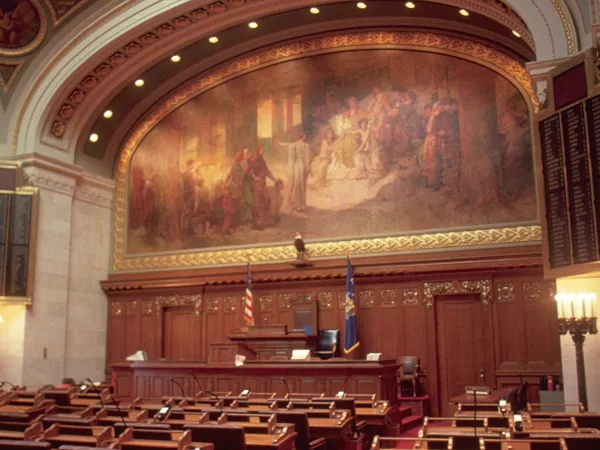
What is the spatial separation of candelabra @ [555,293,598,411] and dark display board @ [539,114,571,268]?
58 centimetres

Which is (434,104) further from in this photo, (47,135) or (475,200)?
(47,135)

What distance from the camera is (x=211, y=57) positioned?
1859 centimetres

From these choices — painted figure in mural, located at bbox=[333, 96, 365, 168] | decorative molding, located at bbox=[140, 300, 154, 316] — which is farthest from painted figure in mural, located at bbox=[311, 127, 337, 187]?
decorative molding, located at bbox=[140, 300, 154, 316]

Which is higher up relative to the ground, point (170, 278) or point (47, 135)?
point (47, 135)

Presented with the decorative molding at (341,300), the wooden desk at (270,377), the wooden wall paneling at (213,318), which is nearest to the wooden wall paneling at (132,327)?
the wooden wall paneling at (213,318)

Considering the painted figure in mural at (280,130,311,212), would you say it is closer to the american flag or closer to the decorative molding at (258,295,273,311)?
the american flag

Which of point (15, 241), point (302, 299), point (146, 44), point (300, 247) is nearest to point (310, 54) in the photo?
point (146, 44)

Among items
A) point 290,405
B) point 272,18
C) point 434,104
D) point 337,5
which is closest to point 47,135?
point 272,18

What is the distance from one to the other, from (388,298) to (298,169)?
4054 millimetres

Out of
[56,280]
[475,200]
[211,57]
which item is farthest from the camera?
[211,57]

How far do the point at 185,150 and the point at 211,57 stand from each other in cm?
265

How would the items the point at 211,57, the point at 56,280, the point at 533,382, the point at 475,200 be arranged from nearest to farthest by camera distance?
1. the point at 533,382
2. the point at 475,200
3. the point at 56,280
4. the point at 211,57

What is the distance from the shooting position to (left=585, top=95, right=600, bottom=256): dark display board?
9.40m

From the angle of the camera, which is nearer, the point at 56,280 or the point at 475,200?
the point at 475,200
